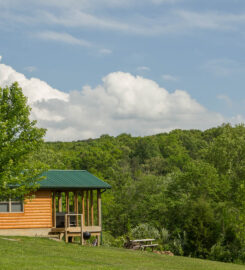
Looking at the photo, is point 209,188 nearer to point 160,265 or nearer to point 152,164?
point 160,265

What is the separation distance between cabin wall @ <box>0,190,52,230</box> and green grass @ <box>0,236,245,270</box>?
5.85 feet

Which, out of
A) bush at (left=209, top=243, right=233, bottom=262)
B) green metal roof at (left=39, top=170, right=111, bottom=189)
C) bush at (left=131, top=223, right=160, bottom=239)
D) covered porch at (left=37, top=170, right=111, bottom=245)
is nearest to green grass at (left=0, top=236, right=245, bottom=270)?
covered porch at (left=37, top=170, right=111, bottom=245)

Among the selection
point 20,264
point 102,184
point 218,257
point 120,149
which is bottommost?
point 218,257

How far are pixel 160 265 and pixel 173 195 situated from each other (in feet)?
58.7

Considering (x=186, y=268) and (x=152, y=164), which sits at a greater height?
(x=152, y=164)

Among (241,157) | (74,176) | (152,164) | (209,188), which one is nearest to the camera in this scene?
(74,176)

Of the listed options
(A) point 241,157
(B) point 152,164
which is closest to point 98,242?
(A) point 241,157

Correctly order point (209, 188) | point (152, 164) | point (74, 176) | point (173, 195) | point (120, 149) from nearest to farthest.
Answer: point (74, 176) < point (209, 188) < point (173, 195) < point (152, 164) < point (120, 149)

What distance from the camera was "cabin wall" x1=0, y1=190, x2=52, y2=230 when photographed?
24.9m

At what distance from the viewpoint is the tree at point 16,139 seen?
19.9 metres

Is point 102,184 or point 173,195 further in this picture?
point 173,195

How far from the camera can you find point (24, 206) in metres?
25.3

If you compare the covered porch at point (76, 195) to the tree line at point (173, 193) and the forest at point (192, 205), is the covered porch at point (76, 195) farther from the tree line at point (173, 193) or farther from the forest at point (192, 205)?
the forest at point (192, 205)

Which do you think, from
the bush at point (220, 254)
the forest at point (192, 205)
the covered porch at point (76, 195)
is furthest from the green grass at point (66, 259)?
the forest at point (192, 205)
